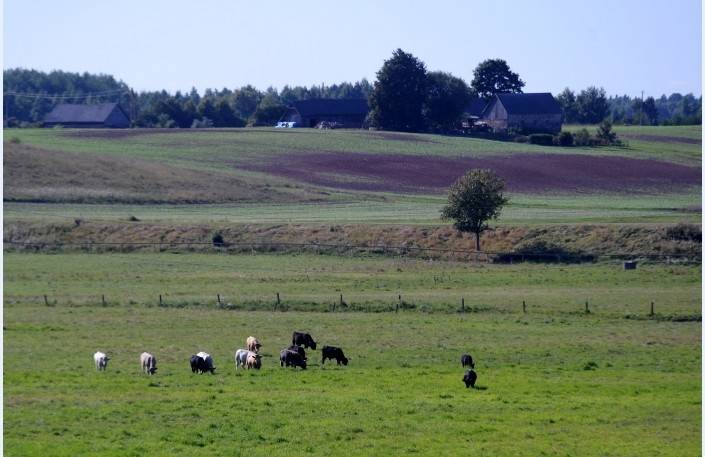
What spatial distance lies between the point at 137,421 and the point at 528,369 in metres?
12.0

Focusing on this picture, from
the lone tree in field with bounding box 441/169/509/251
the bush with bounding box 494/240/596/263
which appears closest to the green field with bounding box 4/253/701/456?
the bush with bounding box 494/240/596/263

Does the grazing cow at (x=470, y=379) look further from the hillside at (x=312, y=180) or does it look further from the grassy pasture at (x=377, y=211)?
the grassy pasture at (x=377, y=211)

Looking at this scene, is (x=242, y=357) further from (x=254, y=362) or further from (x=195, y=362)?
(x=195, y=362)

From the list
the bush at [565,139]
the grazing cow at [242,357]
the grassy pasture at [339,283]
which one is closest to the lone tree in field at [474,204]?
the grassy pasture at [339,283]

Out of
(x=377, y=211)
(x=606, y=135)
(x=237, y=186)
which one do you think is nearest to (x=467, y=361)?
(x=377, y=211)

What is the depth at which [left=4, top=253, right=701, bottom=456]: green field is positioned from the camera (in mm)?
24484

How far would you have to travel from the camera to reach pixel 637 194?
3967 inches

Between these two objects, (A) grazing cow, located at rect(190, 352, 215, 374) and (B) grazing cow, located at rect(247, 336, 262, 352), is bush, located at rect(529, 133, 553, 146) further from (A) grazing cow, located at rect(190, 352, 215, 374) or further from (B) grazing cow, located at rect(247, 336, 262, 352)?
(A) grazing cow, located at rect(190, 352, 215, 374)

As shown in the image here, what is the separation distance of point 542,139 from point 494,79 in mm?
43156

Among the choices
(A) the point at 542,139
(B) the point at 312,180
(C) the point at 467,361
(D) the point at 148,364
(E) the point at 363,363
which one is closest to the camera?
(D) the point at 148,364

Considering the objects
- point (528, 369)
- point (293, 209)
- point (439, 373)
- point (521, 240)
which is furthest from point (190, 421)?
point (293, 209)

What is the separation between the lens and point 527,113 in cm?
16200

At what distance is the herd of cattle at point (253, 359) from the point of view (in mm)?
31438

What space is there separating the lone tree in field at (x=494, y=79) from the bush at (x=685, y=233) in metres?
121
